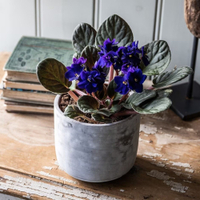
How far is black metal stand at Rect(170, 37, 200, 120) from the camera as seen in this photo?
0.90 metres

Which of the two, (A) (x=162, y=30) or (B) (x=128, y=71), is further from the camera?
(A) (x=162, y=30)

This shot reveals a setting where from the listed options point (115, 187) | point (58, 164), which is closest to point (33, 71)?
point (58, 164)

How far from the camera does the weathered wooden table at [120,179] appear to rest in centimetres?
66

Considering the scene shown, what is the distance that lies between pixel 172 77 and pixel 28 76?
1.25ft

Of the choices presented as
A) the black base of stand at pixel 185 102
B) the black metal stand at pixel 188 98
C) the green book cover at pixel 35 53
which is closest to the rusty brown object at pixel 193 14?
the black metal stand at pixel 188 98

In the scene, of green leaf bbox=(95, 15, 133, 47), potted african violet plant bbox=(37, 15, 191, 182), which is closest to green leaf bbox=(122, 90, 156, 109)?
potted african violet plant bbox=(37, 15, 191, 182)

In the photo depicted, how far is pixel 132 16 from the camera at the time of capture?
1037 millimetres

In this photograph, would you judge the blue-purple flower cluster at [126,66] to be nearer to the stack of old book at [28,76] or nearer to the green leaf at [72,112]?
the green leaf at [72,112]

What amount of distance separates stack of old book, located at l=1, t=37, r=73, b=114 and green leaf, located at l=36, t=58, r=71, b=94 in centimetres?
24

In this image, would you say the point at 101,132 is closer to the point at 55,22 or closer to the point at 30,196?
the point at 30,196

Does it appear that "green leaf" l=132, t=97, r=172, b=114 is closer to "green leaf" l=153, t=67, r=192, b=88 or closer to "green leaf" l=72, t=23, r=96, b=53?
"green leaf" l=153, t=67, r=192, b=88

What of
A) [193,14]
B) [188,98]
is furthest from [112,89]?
[188,98]

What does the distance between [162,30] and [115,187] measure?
0.55 m

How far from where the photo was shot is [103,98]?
0.63 meters
